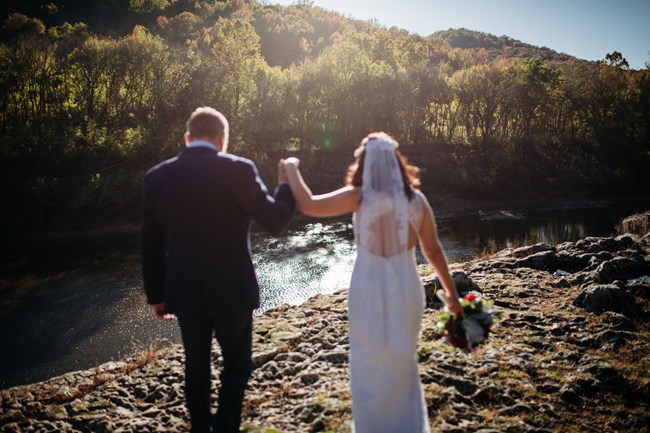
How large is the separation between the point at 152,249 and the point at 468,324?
8.81 feet

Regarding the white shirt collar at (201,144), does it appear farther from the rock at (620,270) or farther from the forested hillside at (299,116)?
the forested hillside at (299,116)

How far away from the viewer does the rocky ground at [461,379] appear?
4.98 m

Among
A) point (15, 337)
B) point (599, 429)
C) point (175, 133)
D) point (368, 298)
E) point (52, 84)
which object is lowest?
point (15, 337)

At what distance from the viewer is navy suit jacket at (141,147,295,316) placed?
3412 mm

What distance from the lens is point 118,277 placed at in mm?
16656

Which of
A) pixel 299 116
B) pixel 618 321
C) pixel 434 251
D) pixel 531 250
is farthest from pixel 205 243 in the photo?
pixel 299 116

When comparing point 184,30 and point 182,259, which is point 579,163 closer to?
point 182,259

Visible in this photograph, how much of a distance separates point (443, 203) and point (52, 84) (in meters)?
26.1

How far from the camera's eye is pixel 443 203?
33281 mm

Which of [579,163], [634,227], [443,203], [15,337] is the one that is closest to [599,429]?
[15,337]

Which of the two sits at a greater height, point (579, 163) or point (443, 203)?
point (579, 163)

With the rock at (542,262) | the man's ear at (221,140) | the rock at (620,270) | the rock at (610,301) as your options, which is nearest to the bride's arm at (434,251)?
the man's ear at (221,140)

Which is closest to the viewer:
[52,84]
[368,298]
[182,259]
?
[182,259]

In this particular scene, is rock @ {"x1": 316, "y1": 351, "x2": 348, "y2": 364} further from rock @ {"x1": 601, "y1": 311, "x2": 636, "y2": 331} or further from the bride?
rock @ {"x1": 601, "y1": 311, "x2": 636, "y2": 331}
